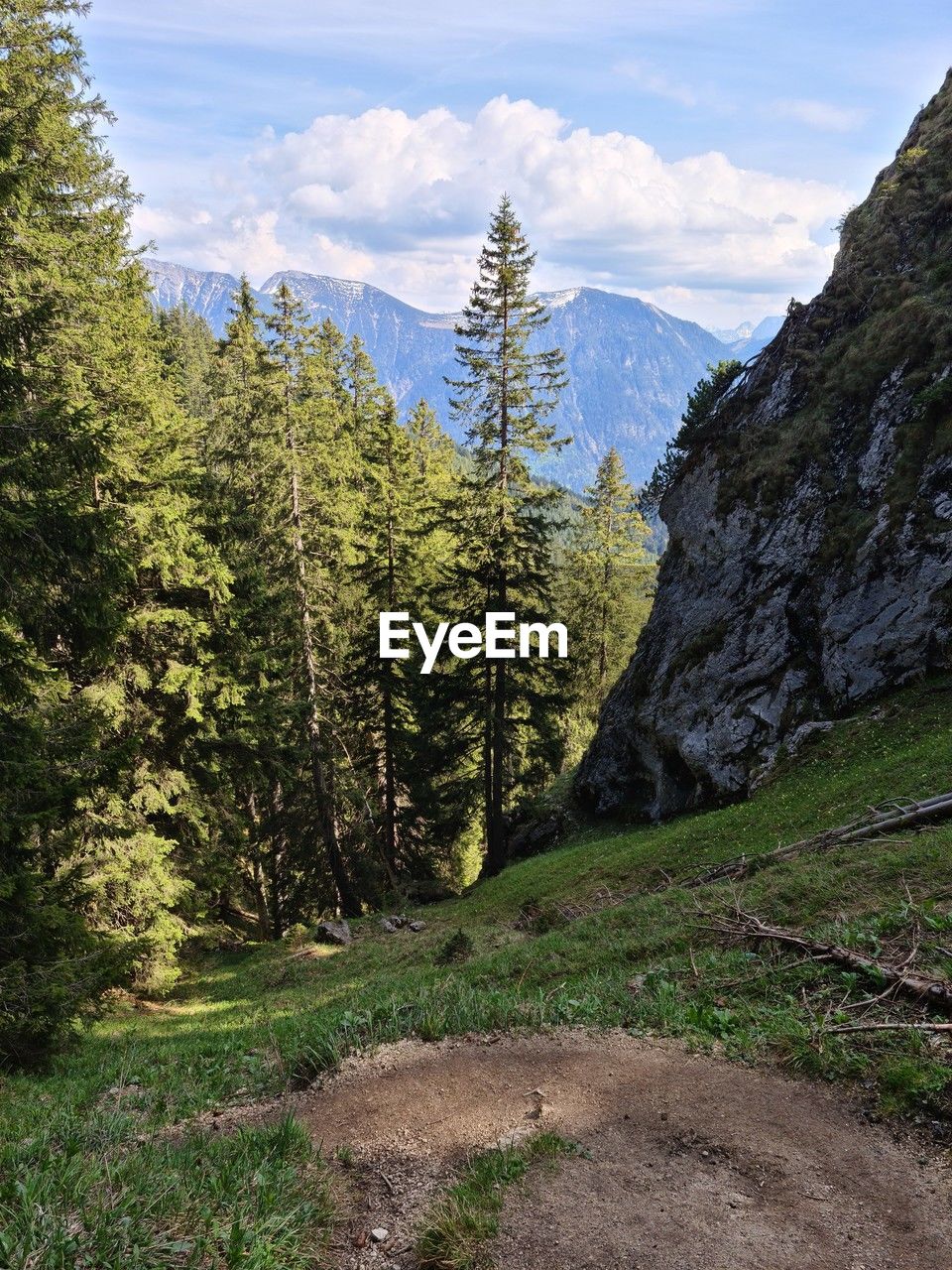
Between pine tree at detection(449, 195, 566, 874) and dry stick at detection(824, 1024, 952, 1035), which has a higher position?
→ pine tree at detection(449, 195, 566, 874)

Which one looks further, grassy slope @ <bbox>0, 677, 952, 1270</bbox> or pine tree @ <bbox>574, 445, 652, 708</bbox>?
pine tree @ <bbox>574, 445, 652, 708</bbox>

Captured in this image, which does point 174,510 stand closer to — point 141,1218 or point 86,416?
point 86,416

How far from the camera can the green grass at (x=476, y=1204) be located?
4.05m

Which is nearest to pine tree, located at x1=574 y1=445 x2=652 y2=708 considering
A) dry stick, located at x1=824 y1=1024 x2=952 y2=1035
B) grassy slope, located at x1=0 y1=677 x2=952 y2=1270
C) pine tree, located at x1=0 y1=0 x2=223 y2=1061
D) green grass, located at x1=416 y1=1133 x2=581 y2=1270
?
grassy slope, located at x1=0 y1=677 x2=952 y2=1270

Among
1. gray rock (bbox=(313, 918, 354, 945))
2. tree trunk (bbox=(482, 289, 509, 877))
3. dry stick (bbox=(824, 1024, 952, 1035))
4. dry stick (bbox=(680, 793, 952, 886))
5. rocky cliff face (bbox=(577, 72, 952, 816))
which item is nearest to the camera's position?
dry stick (bbox=(824, 1024, 952, 1035))

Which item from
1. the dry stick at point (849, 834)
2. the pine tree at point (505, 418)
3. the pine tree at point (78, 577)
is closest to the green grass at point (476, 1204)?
the pine tree at point (78, 577)

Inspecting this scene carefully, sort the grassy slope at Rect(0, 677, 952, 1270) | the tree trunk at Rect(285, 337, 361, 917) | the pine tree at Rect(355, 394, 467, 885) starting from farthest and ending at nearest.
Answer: the pine tree at Rect(355, 394, 467, 885) → the tree trunk at Rect(285, 337, 361, 917) → the grassy slope at Rect(0, 677, 952, 1270)

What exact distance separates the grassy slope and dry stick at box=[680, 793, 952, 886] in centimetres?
85

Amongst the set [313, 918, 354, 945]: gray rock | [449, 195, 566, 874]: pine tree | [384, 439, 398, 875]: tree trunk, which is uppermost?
[449, 195, 566, 874]: pine tree

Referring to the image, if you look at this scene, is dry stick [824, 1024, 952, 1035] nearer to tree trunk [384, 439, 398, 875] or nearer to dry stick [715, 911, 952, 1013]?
dry stick [715, 911, 952, 1013]

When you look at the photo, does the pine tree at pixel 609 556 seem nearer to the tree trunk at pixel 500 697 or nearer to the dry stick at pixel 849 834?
the tree trunk at pixel 500 697

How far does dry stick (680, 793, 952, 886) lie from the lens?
37.0ft

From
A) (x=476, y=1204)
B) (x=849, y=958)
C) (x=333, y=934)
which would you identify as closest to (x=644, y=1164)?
(x=476, y=1204)

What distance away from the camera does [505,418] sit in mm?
22453
